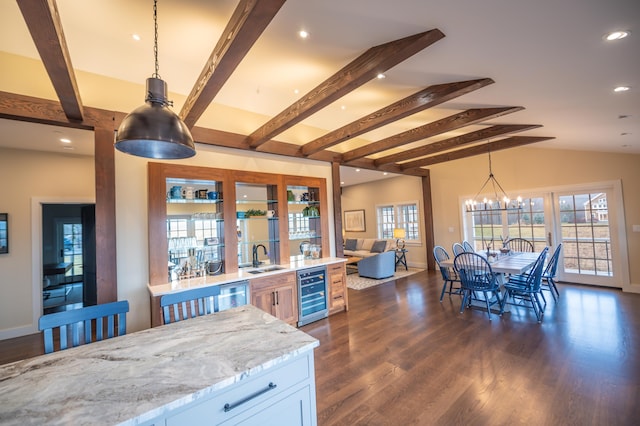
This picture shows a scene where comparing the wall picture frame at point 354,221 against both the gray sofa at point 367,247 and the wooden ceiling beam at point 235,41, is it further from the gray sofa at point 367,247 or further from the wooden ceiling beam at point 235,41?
the wooden ceiling beam at point 235,41

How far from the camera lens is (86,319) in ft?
5.79

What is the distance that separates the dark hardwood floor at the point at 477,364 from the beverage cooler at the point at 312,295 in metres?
0.15

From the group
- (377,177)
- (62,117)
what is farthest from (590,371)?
(377,177)

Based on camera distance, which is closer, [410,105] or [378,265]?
[410,105]

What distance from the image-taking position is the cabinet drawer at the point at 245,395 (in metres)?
1.07

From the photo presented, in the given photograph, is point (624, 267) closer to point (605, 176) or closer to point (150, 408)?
point (605, 176)

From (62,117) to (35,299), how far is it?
324 cm

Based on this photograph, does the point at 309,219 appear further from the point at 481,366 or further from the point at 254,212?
the point at 481,366

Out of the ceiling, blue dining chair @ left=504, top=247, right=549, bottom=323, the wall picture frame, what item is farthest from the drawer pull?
the wall picture frame

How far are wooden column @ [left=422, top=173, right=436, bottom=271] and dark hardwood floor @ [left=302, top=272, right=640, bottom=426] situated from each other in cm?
332

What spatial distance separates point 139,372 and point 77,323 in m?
0.95

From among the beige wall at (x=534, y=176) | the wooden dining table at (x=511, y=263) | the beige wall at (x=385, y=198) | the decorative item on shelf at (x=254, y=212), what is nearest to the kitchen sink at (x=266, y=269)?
the decorative item on shelf at (x=254, y=212)

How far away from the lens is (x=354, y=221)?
1012cm

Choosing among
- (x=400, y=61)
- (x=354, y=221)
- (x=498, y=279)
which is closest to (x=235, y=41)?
(x=400, y=61)
